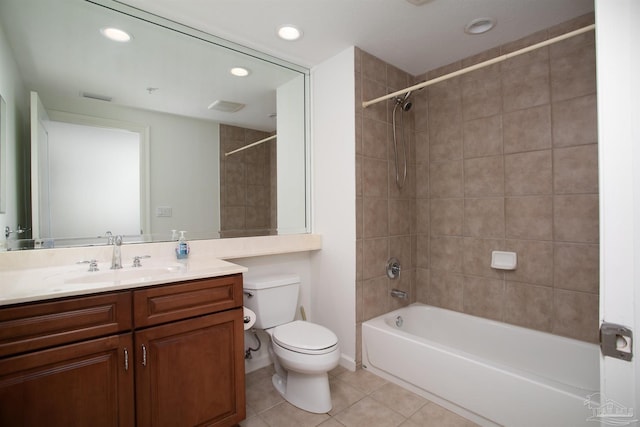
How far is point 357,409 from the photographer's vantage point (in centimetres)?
183

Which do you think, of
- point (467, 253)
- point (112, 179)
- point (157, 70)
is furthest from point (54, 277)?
point (467, 253)

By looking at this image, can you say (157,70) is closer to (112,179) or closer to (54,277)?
(112,179)

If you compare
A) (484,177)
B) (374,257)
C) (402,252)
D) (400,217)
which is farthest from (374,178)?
(484,177)

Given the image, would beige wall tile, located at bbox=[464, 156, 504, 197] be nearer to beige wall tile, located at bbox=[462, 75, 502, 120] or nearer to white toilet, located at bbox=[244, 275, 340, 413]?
beige wall tile, located at bbox=[462, 75, 502, 120]

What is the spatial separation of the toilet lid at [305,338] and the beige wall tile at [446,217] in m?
1.34

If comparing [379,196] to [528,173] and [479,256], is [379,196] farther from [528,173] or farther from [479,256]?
[528,173]

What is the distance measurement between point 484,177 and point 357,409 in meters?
1.84

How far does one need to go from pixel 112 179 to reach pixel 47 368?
106 cm

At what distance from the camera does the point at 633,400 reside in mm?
689

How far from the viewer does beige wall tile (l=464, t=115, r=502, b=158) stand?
2287 millimetres

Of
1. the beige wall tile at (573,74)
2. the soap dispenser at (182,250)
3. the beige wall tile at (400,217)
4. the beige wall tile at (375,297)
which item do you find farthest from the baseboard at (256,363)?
the beige wall tile at (573,74)

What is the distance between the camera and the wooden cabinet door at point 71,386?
41.4 inches

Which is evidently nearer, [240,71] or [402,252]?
[240,71]

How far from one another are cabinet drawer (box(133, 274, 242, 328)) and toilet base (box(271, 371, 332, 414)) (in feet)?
2.26
